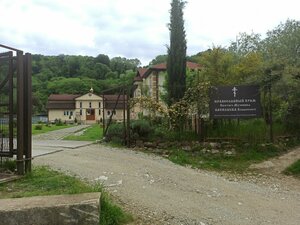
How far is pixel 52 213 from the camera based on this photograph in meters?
4.74

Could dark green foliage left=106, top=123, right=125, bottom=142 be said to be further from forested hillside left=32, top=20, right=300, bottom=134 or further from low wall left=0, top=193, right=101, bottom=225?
low wall left=0, top=193, right=101, bottom=225

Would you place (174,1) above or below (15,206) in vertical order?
above

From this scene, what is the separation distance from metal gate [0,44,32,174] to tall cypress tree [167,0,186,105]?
35.2ft

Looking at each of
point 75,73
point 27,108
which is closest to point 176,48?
point 27,108

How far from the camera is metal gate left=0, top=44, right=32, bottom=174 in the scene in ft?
25.2

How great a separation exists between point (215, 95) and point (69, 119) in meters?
61.3

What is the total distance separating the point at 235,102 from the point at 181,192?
6.17 m

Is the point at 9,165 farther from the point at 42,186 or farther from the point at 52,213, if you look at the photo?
the point at 52,213

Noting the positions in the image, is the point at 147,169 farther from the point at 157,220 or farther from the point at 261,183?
the point at 157,220

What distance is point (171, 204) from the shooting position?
6.77 meters

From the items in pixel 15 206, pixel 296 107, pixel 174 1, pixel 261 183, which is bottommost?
pixel 261 183

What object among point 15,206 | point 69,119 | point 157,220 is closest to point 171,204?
point 157,220

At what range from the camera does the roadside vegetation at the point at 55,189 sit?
5.62 meters

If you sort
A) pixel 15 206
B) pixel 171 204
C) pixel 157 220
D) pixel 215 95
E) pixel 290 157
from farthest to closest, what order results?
1. pixel 215 95
2. pixel 290 157
3. pixel 171 204
4. pixel 157 220
5. pixel 15 206
